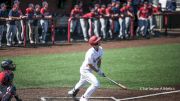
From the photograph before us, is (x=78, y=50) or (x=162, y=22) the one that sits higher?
(x=78, y=50)

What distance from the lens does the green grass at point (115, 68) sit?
1488cm

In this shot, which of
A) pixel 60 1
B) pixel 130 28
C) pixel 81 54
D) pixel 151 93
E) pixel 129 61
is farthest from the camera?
pixel 60 1

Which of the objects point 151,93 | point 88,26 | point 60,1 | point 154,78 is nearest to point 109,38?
point 88,26

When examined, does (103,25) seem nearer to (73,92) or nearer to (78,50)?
(78,50)

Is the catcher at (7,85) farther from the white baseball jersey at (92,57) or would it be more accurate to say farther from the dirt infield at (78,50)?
the white baseball jersey at (92,57)

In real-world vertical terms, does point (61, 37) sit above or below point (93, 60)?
below

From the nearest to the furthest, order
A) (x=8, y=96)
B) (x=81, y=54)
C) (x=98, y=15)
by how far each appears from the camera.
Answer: (x=8, y=96), (x=81, y=54), (x=98, y=15)

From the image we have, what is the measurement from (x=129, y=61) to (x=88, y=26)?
919 centimetres

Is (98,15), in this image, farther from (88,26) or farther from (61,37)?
(61,37)

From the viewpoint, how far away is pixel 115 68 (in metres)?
17.5

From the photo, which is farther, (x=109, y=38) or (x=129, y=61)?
(x=109, y=38)

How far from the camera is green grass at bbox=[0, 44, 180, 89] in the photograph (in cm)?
1488

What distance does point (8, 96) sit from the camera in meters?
10.1

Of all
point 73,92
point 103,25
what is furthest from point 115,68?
point 103,25
